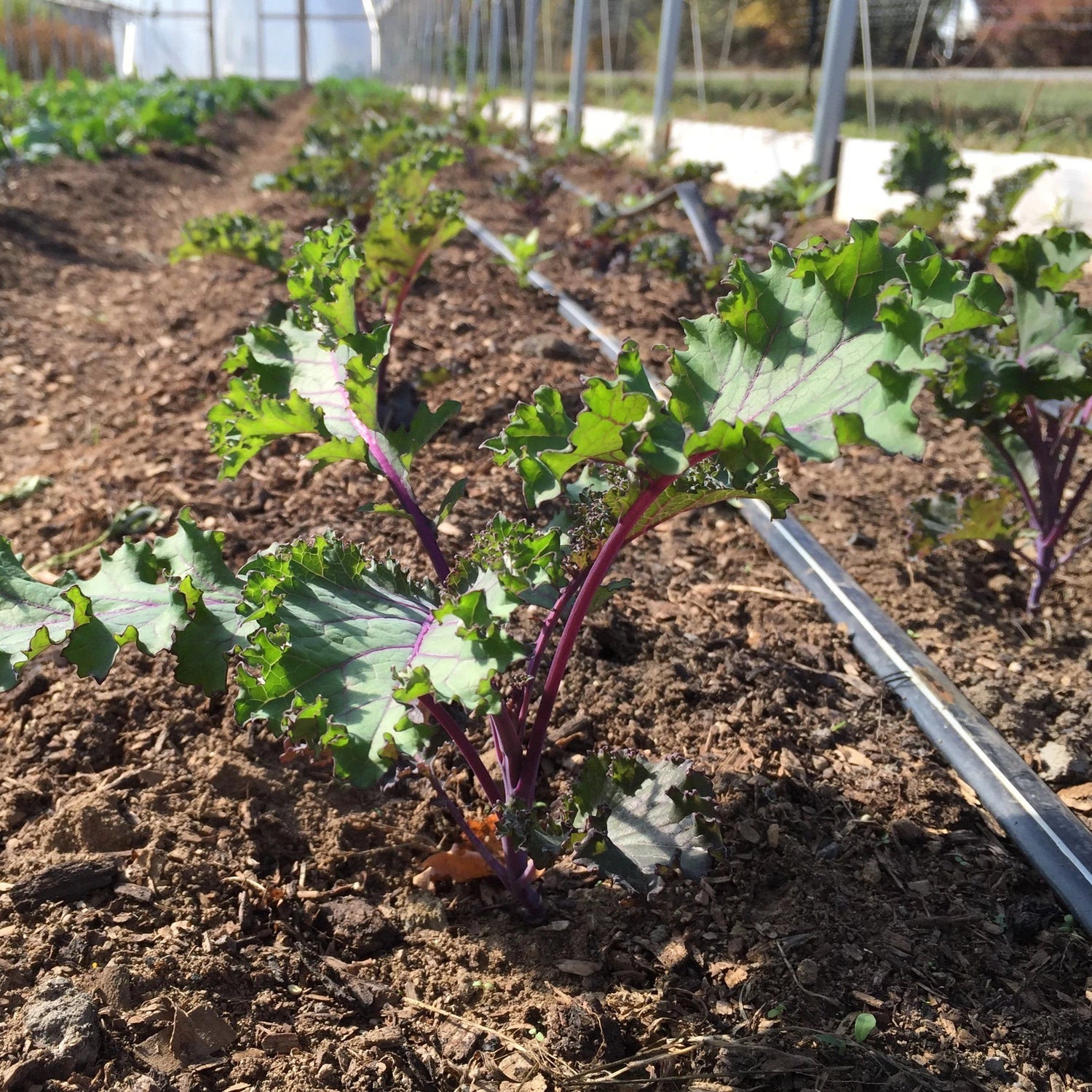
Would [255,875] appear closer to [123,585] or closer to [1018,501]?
[123,585]

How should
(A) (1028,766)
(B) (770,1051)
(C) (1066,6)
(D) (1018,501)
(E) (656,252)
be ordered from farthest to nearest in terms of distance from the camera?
1. (C) (1066,6)
2. (E) (656,252)
3. (D) (1018,501)
4. (A) (1028,766)
5. (B) (770,1051)

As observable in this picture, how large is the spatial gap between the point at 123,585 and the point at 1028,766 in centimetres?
180

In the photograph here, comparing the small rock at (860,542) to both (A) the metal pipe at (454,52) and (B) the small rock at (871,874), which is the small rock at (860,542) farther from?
(A) the metal pipe at (454,52)

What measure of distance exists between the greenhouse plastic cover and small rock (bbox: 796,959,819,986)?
43.6 metres

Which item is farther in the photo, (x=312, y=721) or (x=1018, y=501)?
(x=1018, y=501)

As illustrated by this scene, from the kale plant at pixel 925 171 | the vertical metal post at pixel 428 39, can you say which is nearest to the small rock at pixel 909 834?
the kale plant at pixel 925 171

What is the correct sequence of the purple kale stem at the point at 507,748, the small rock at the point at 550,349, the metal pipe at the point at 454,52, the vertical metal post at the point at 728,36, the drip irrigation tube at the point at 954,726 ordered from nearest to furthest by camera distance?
the purple kale stem at the point at 507,748 → the drip irrigation tube at the point at 954,726 → the small rock at the point at 550,349 → the vertical metal post at the point at 728,36 → the metal pipe at the point at 454,52

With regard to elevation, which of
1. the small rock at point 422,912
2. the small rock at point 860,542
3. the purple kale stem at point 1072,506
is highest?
the purple kale stem at point 1072,506

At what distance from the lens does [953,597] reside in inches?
115

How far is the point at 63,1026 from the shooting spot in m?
1.52

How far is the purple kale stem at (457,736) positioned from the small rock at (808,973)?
21.9 inches

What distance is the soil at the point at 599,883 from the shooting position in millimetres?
1587

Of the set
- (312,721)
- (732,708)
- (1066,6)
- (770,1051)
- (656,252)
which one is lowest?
(770,1051)

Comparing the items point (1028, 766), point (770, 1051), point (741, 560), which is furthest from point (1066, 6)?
point (770, 1051)
